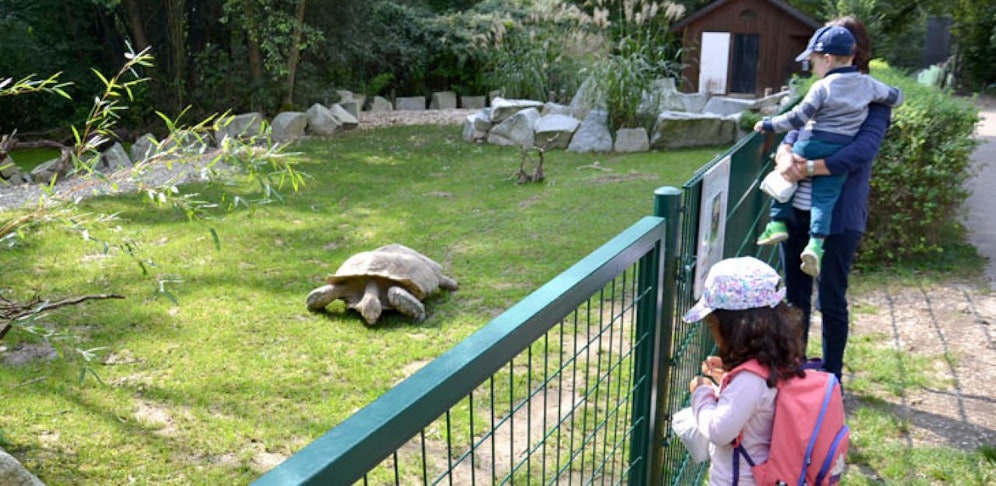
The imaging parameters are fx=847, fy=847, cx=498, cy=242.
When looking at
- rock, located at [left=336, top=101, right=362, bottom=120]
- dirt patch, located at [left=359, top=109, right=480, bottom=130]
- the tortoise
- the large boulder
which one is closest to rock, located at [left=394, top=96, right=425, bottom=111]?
dirt patch, located at [left=359, top=109, right=480, bottom=130]

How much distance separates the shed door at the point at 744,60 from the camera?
19.1 meters

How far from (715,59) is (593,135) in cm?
825

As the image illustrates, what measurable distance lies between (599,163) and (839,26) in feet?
24.8

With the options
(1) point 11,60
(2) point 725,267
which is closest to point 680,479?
(2) point 725,267

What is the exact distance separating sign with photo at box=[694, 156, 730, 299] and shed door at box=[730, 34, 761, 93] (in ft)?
56.3

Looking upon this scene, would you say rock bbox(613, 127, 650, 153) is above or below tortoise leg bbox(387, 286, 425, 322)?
above

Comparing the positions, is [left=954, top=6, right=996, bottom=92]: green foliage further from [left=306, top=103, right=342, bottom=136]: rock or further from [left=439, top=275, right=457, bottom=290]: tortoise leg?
[left=439, top=275, right=457, bottom=290]: tortoise leg

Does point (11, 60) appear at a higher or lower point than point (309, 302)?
higher

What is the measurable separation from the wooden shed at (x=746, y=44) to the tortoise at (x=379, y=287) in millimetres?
14597

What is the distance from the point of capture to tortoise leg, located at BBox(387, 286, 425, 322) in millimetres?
5359

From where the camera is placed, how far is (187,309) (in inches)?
222

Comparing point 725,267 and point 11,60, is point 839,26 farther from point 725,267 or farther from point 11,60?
point 11,60

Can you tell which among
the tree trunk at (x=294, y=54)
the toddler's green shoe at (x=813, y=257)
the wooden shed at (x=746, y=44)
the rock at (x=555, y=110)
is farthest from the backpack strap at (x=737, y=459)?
Result: the wooden shed at (x=746, y=44)

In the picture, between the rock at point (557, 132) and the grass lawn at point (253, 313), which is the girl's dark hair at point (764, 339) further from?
the rock at point (557, 132)
